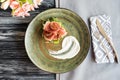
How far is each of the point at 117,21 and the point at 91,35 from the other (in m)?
0.11

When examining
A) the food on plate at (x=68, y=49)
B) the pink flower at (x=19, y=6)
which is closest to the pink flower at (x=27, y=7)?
the pink flower at (x=19, y=6)

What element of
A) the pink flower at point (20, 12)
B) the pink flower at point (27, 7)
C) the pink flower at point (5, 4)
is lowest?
the pink flower at point (20, 12)

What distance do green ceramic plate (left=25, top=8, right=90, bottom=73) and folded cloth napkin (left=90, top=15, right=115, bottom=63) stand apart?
0.10 feet

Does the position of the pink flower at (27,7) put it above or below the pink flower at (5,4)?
below

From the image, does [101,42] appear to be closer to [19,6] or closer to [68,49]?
[68,49]

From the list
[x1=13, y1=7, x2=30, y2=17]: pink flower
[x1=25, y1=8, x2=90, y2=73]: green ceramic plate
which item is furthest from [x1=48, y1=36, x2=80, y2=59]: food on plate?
[x1=13, y1=7, x2=30, y2=17]: pink flower

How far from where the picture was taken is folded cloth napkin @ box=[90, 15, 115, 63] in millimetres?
830

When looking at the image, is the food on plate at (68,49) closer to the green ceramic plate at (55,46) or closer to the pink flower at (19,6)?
the green ceramic plate at (55,46)

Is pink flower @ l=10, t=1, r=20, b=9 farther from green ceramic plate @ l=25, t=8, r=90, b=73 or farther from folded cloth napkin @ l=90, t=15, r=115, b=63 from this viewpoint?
folded cloth napkin @ l=90, t=15, r=115, b=63

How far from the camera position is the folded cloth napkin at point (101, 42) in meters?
0.83

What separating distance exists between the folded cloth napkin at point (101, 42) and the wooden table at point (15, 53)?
17cm

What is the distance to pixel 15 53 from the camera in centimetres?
81

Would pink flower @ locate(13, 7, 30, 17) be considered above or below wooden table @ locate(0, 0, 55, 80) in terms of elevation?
above

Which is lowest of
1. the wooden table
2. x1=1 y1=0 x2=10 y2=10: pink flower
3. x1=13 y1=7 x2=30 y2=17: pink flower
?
the wooden table
